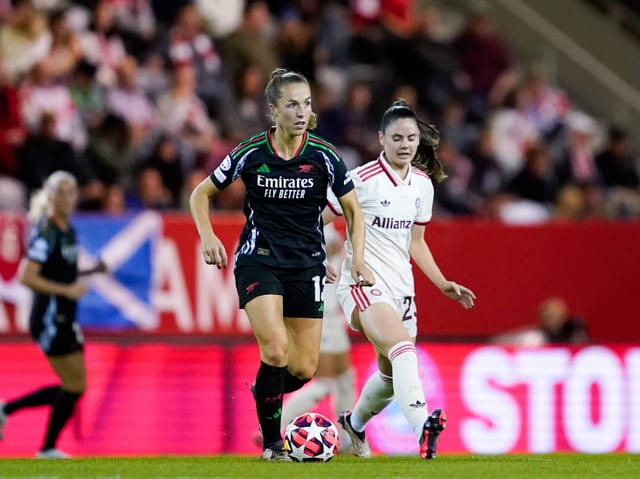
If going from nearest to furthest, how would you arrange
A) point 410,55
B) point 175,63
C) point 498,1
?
point 175,63 → point 410,55 → point 498,1

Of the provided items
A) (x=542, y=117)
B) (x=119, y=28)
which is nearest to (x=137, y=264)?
(x=119, y=28)

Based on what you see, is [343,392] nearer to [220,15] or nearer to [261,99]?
[261,99]

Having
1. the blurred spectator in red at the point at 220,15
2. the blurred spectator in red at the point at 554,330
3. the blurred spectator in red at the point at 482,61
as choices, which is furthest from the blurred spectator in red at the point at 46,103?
the blurred spectator in red at the point at 482,61

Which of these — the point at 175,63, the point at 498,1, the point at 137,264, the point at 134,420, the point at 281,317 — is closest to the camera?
the point at 281,317

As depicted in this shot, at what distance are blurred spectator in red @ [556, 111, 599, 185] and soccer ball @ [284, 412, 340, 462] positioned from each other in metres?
10.6

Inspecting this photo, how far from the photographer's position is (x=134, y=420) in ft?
45.9

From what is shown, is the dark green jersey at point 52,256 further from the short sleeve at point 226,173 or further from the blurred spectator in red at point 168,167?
the blurred spectator in red at point 168,167

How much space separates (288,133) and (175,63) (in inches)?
336

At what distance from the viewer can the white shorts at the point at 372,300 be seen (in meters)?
9.86

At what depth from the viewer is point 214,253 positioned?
8.99 m

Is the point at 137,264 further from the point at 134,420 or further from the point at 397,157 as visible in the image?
the point at 397,157

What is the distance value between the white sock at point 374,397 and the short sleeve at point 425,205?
1.06m

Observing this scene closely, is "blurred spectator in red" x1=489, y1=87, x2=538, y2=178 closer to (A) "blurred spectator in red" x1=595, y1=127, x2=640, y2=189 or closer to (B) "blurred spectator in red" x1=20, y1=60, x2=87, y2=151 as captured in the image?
(A) "blurred spectator in red" x1=595, y1=127, x2=640, y2=189

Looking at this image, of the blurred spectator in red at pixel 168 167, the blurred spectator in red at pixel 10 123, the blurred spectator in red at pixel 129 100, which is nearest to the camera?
the blurred spectator in red at pixel 10 123
